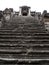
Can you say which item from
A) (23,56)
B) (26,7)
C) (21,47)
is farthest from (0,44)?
(26,7)

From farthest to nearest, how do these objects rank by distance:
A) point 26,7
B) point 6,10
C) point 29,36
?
1. point 26,7
2. point 6,10
3. point 29,36

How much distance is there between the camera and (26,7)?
19.0 metres

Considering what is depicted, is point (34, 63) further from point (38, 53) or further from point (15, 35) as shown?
point (15, 35)

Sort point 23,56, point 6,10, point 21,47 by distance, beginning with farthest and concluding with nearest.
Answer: point 6,10
point 21,47
point 23,56

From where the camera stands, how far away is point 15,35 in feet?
Result: 19.1

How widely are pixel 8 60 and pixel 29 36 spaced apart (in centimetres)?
213

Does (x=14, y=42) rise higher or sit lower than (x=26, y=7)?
lower

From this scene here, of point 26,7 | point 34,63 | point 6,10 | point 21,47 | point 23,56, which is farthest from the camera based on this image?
point 26,7

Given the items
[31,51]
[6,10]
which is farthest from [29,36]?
[6,10]

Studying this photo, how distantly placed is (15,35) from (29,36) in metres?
0.60

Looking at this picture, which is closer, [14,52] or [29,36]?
[14,52]

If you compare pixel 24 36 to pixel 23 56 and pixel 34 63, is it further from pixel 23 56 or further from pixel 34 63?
pixel 34 63

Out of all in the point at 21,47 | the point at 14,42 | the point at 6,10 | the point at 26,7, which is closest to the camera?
the point at 21,47

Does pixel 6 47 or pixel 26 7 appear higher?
pixel 26 7
